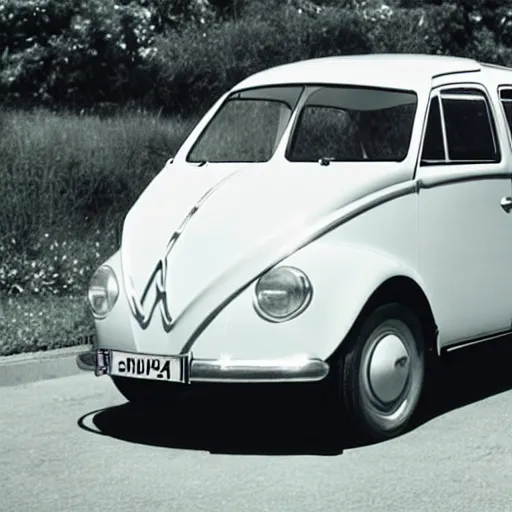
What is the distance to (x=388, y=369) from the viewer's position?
7352mm

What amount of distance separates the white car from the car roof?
11mm

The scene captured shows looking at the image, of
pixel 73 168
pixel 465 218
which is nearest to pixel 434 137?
pixel 465 218

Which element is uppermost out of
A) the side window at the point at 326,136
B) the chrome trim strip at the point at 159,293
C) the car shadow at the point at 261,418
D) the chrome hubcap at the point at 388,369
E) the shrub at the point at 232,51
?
the side window at the point at 326,136

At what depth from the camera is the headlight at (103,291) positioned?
7.51m

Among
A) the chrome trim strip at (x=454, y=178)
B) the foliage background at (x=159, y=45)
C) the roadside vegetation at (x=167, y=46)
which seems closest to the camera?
the chrome trim strip at (x=454, y=178)

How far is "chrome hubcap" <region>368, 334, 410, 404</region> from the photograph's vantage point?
7289 mm

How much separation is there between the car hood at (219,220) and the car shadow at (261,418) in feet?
2.33

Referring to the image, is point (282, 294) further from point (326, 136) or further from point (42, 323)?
point (42, 323)

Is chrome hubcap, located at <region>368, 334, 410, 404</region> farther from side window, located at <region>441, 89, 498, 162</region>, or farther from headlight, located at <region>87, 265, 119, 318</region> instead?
headlight, located at <region>87, 265, 119, 318</region>

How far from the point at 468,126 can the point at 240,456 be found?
2.44m

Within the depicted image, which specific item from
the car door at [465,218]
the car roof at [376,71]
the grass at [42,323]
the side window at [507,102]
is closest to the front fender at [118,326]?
the car door at [465,218]

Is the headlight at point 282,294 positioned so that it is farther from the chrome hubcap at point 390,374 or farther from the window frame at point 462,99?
the window frame at point 462,99

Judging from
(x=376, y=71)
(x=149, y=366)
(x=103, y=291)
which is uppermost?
(x=376, y=71)

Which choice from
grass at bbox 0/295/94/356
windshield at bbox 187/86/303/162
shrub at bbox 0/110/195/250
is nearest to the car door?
grass at bbox 0/295/94/356
